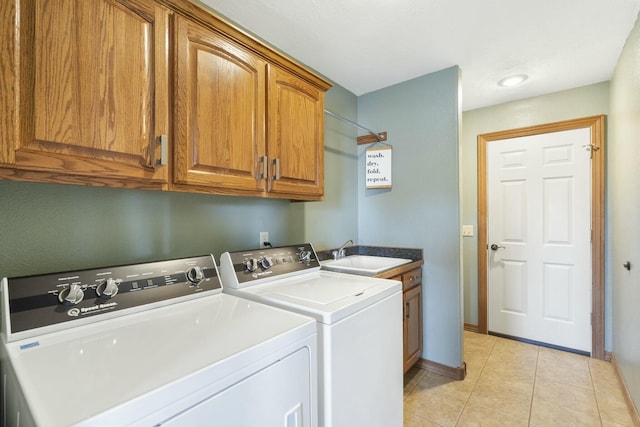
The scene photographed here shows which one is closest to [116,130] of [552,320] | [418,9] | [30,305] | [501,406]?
[30,305]

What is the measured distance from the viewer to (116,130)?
97 centimetres

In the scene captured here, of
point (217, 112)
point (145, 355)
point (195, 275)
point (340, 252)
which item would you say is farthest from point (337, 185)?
point (145, 355)

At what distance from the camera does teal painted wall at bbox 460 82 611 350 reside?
249 centimetres

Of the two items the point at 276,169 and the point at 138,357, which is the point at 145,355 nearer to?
the point at 138,357

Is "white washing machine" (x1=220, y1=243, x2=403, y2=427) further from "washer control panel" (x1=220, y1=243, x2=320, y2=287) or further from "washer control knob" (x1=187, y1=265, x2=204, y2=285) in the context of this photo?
"washer control knob" (x1=187, y1=265, x2=204, y2=285)

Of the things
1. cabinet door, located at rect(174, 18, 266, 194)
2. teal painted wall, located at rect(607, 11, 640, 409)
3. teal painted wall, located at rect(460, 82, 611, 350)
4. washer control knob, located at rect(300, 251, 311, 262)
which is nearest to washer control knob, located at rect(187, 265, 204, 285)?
cabinet door, located at rect(174, 18, 266, 194)

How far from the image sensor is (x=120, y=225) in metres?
1.26

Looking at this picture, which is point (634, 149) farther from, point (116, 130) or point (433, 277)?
point (116, 130)

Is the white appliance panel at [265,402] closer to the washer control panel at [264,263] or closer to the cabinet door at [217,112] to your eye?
the washer control panel at [264,263]

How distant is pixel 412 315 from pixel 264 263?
1.30 m

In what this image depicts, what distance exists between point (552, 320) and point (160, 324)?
330 centimetres

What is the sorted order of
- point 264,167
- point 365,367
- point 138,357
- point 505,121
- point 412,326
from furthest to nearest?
point 505,121
point 412,326
point 264,167
point 365,367
point 138,357

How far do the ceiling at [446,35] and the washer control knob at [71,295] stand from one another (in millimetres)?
1541

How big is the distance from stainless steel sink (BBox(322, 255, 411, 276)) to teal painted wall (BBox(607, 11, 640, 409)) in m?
1.34
